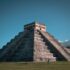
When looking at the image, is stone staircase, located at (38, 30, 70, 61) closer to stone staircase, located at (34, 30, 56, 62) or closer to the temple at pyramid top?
stone staircase, located at (34, 30, 56, 62)

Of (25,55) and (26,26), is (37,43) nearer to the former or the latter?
(25,55)

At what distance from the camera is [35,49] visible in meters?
40.1

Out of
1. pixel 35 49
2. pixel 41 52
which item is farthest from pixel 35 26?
pixel 41 52

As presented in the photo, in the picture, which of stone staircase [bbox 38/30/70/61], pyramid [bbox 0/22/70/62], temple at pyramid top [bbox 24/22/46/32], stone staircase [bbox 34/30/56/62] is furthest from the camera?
temple at pyramid top [bbox 24/22/46/32]

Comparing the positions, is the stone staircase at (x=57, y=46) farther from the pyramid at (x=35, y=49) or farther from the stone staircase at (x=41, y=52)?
the stone staircase at (x=41, y=52)

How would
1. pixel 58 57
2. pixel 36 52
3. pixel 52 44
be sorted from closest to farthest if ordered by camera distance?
pixel 36 52, pixel 58 57, pixel 52 44

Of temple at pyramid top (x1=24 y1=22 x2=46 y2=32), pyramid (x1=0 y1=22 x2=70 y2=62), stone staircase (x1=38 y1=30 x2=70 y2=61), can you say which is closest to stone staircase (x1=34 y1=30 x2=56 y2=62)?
pyramid (x1=0 y1=22 x2=70 y2=62)

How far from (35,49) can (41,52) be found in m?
1.25

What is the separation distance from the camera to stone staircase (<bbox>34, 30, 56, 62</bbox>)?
127ft

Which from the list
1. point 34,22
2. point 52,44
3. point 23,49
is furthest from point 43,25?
point 23,49

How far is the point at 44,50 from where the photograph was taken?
41.6 metres

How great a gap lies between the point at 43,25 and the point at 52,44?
29.8ft

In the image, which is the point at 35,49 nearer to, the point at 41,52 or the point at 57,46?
the point at 41,52

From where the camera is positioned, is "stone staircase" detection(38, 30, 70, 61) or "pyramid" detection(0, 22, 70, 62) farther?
"stone staircase" detection(38, 30, 70, 61)
